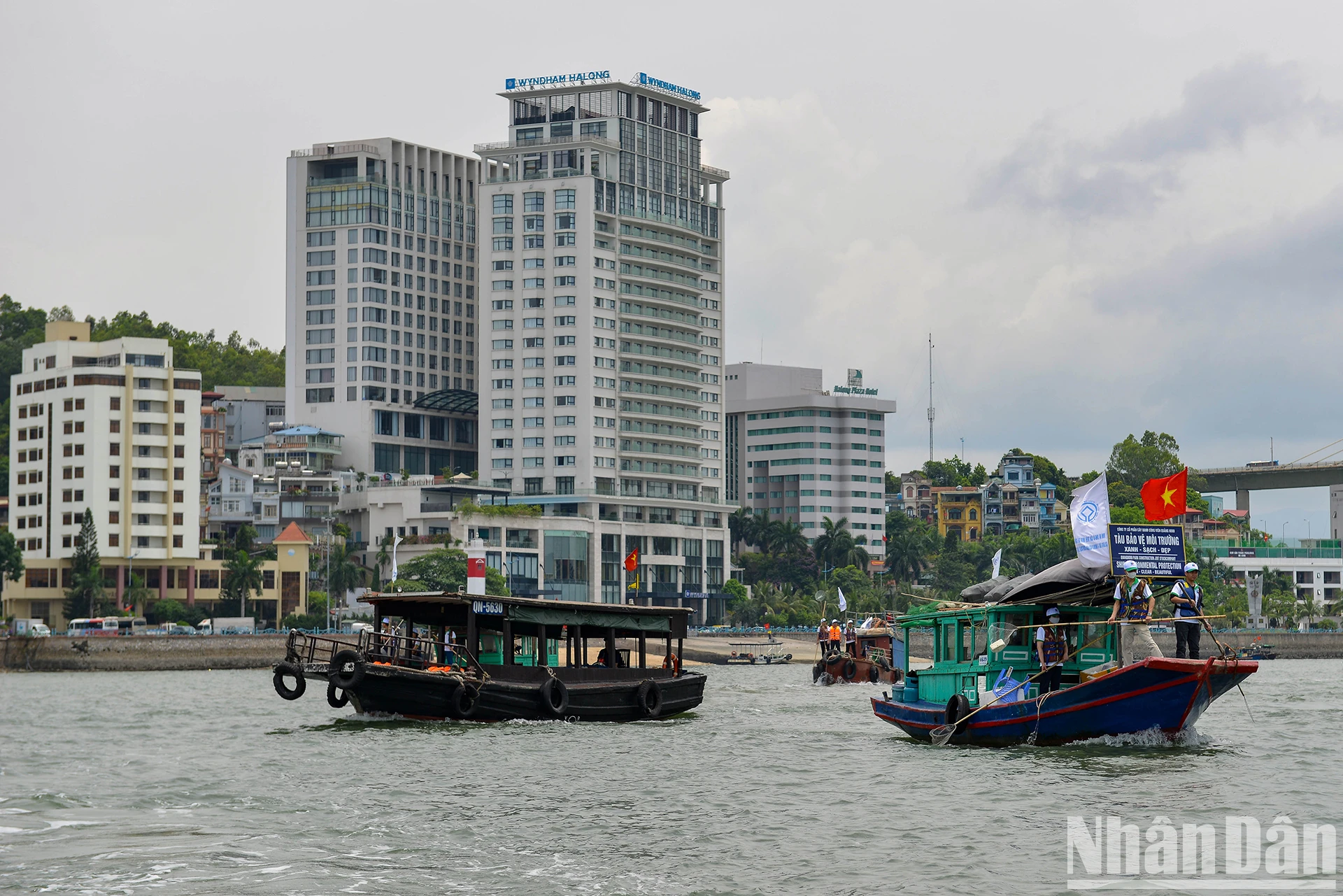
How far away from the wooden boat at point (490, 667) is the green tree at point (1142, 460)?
152m

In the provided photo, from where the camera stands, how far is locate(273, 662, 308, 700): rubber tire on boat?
1607 inches

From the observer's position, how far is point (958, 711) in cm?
3391

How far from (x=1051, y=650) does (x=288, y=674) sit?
1863cm

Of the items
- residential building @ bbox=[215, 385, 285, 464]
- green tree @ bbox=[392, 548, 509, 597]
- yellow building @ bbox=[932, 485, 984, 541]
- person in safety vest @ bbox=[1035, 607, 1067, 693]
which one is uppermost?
residential building @ bbox=[215, 385, 285, 464]

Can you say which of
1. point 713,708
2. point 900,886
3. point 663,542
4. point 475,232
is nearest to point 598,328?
point 663,542

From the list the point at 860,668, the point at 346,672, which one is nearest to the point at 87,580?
the point at 860,668

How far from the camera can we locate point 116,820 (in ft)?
81.4

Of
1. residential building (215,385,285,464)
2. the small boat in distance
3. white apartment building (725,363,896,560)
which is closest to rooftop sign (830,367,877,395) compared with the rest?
white apartment building (725,363,896,560)

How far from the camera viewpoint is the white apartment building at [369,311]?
158 metres

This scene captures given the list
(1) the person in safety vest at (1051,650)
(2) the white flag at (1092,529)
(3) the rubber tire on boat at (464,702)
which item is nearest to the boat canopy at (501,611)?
(3) the rubber tire on boat at (464,702)

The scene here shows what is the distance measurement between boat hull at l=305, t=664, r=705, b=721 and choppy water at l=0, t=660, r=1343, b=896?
650 millimetres

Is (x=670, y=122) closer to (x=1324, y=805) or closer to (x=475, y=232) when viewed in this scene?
(x=475, y=232)

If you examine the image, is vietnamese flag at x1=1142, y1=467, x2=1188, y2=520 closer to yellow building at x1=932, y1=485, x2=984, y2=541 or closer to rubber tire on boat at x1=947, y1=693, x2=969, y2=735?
rubber tire on boat at x1=947, y1=693, x2=969, y2=735

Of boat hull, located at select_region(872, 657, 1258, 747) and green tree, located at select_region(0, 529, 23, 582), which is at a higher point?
green tree, located at select_region(0, 529, 23, 582)
